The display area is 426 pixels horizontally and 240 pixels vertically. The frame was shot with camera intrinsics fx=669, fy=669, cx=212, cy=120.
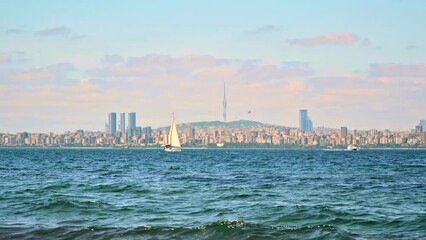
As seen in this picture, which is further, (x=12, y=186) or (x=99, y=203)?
(x=12, y=186)

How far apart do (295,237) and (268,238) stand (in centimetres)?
105

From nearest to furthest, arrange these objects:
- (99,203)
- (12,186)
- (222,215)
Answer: (222,215) < (99,203) < (12,186)

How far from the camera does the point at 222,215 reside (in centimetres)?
3198

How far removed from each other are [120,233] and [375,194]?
20.7 m

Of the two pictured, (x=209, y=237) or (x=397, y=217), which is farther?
(x=397, y=217)

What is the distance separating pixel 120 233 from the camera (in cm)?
2653

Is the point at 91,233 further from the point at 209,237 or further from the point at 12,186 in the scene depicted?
the point at 12,186

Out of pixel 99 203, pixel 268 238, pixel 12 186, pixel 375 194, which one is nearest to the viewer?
pixel 268 238

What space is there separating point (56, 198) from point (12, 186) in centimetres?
1196

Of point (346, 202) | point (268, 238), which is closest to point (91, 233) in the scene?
point (268, 238)

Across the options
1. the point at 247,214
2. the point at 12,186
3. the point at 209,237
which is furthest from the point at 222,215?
the point at 12,186

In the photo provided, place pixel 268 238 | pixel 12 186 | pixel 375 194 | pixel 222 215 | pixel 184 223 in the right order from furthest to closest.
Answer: pixel 12 186 → pixel 375 194 → pixel 222 215 → pixel 184 223 → pixel 268 238

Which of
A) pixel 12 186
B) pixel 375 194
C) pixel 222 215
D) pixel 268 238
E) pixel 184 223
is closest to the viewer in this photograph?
pixel 268 238

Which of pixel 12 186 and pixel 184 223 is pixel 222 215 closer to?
pixel 184 223
